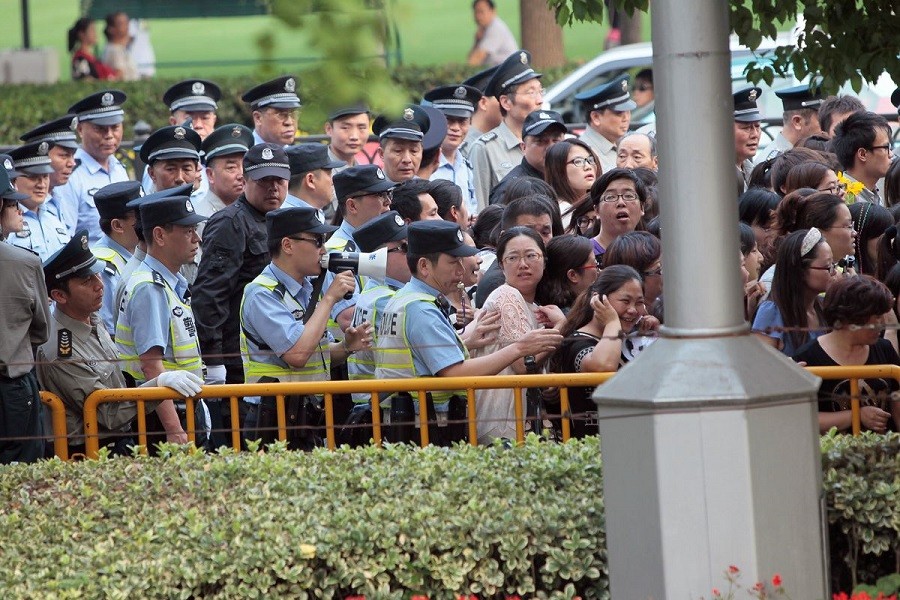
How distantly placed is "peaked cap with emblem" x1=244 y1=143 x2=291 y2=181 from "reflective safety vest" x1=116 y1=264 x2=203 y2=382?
Answer: 51.3 inches

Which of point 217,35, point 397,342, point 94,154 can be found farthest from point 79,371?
point 217,35

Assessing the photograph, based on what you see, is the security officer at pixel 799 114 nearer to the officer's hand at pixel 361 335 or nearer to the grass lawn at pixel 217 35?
the officer's hand at pixel 361 335

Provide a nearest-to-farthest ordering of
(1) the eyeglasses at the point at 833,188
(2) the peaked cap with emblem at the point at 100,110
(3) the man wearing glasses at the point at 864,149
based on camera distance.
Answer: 1. (1) the eyeglasses at the point at 833,188
2. (3) the man wearing glasses at the point at 864,149
3. (2) the peaked cap with emblem at the point at 100,110

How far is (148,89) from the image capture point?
21.4 meters

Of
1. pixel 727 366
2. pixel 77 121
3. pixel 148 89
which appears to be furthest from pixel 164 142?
pixel 148 89

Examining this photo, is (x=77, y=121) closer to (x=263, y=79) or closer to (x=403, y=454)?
(x=403, y=454)

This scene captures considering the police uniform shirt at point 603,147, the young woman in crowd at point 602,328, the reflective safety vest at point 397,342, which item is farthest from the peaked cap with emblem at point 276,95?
the young woman in crowd at point 602,328

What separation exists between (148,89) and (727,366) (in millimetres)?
18512

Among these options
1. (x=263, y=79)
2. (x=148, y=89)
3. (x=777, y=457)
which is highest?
(x=148, y=89)

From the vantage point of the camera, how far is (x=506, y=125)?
11109 mm

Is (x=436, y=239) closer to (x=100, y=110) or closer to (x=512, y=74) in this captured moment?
(x=512, y=74)

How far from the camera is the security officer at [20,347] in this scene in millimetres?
6586

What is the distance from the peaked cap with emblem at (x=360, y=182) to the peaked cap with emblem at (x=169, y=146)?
60.9 inches

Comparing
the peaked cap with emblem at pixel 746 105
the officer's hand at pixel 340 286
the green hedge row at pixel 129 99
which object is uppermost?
the green hedge row at pixel 129 99
